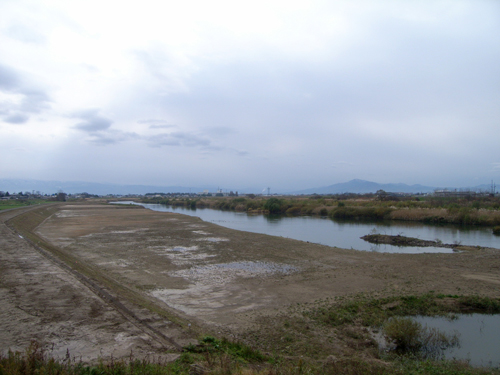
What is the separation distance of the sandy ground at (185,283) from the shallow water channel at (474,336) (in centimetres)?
159

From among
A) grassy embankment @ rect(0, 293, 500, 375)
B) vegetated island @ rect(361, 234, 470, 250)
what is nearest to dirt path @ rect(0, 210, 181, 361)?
grassy embankment @ rect(0, 293, 500, 375)

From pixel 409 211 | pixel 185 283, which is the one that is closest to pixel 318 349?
pixel 185 283

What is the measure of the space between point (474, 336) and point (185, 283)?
813 centimetres

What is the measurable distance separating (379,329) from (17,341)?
23.4 ft

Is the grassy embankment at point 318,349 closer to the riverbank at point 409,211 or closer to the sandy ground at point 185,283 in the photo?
the sandy ground at point 185,283

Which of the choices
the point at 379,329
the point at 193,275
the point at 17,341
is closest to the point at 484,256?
the point at 379,329

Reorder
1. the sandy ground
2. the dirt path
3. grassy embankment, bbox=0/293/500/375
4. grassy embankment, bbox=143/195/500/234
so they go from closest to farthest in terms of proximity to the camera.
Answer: grassy embankment, bbox=0/293/500/375
the dirt path
the sandy ground
grassy embankment, bbox=143/195/500/234

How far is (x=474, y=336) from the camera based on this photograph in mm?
7445

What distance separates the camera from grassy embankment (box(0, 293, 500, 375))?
4395 millimetres

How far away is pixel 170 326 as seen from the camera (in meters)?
6.39

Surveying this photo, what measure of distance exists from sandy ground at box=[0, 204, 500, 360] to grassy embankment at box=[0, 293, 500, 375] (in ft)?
2.02

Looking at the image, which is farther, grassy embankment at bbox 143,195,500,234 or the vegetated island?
grassy embankment at bbox 143,195,500,234

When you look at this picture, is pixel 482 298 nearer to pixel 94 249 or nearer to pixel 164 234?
pixel 94 249

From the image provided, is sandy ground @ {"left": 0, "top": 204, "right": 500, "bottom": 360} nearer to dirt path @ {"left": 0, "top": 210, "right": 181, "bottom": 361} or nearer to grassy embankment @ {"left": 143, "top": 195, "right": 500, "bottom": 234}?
dirt path @ {"left": 0, "top": 210, "right": 181, "bottom": 361}
